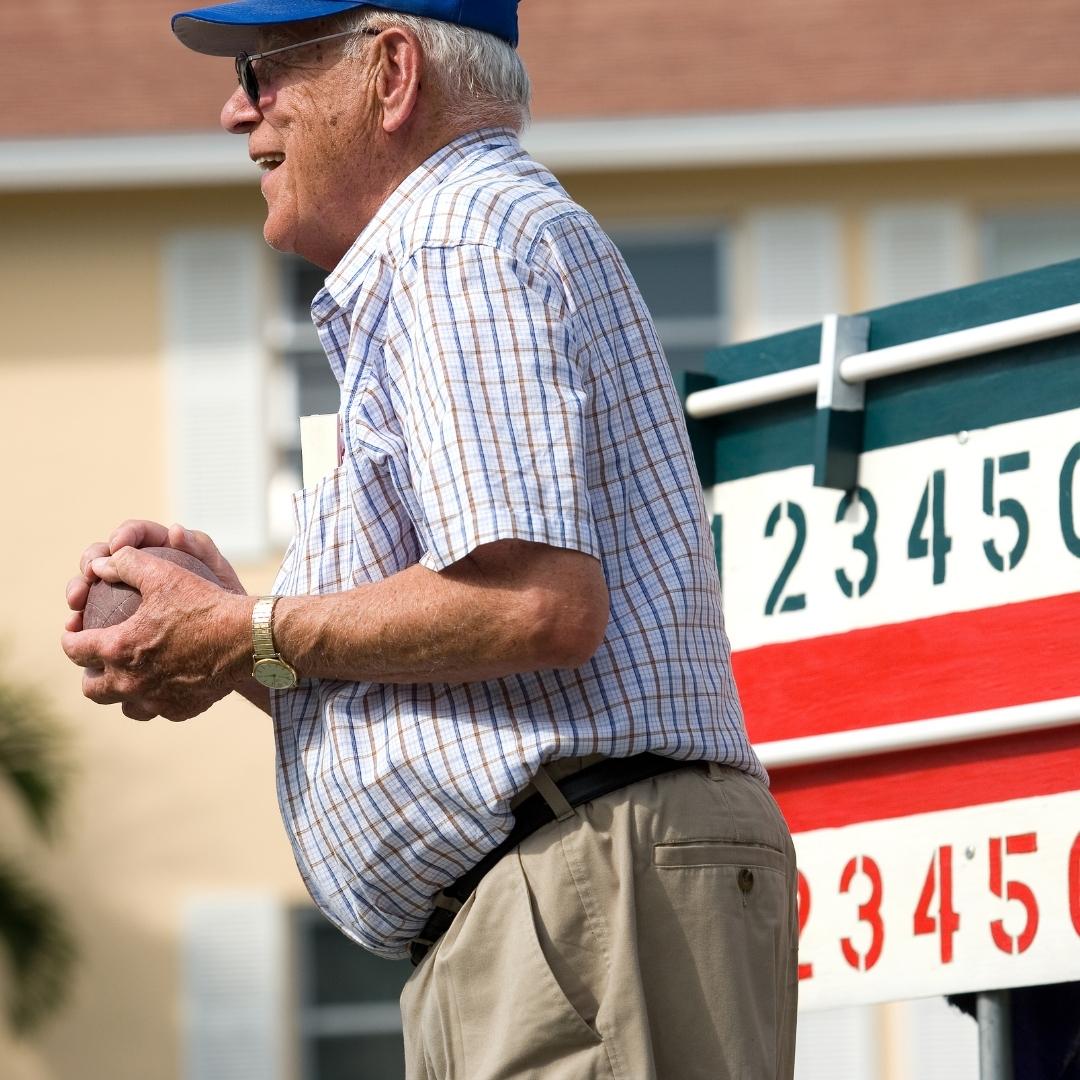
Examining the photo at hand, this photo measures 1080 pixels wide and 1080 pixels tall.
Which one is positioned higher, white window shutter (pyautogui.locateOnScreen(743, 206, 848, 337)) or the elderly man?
white window shutter (pyautogui.locateOnScreen(743, 206, 848, 337))

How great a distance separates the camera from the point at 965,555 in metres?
3.24

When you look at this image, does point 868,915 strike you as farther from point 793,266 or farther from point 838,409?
point 793,266

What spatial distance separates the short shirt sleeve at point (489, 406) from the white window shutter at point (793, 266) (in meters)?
8.49

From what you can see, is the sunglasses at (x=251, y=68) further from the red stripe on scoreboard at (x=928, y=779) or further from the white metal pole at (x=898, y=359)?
the red stripe on scoreboard at (x=928, y=779)

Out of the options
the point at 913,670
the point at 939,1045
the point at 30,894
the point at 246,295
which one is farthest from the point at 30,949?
the point at 913,670

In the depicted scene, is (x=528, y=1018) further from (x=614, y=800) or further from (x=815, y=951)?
(x=815, y=951)

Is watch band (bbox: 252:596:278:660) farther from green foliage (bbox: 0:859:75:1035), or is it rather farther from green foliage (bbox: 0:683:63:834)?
green foliage (bbox: 0:859:75:1035)

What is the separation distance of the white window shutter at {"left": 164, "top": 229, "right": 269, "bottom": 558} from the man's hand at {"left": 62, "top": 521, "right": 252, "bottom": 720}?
27.1 feet

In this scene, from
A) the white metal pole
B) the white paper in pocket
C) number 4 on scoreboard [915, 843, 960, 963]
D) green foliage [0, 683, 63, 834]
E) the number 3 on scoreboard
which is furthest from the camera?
green foliage [0, 683, 63, 834]

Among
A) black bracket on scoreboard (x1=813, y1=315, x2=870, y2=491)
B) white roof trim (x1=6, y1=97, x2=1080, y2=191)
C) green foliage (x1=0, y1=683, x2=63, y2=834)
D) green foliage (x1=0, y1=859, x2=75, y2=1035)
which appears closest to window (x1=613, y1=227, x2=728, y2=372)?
white roof trim (x1=6, y1=97, x2=1080, y2=191)

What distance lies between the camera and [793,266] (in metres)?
10.6

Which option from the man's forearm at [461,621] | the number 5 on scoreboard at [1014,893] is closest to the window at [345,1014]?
the number 5 on scoreboard at [1014,893]

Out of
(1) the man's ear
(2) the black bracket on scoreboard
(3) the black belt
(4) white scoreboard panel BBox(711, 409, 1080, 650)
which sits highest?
(1) the man's ear

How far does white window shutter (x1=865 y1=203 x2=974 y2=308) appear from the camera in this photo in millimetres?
10508
